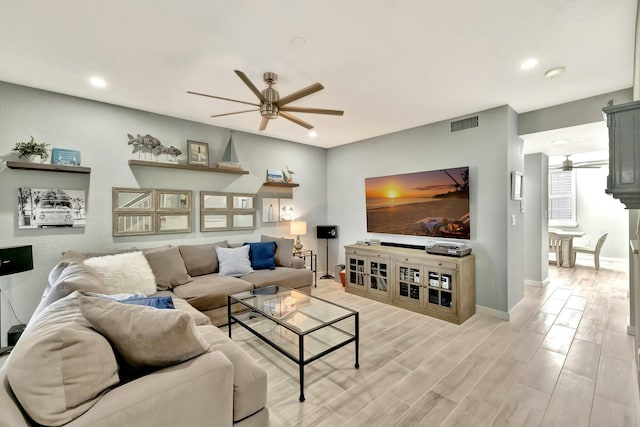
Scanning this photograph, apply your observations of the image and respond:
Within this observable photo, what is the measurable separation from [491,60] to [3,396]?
11.8ft

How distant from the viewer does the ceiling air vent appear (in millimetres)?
3779

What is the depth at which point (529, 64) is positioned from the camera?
Answer: 8.37ft

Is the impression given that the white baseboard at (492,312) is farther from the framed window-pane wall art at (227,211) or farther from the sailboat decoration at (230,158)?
the sailboat decoration at (230,158)

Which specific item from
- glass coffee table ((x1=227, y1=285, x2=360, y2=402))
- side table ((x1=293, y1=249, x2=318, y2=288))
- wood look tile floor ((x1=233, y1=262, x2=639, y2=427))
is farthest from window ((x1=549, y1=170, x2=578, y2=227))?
glass coffee table ((x1=227, y1=285, x2=360, y2=402))

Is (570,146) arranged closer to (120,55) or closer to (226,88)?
(226,88)

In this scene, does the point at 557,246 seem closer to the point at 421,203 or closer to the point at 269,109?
the point at 421,203

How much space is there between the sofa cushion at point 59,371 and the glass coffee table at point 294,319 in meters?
1.27

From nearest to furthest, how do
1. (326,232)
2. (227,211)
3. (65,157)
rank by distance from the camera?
(65,157)
(227,211)
(326,232)

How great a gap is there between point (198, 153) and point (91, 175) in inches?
50.1

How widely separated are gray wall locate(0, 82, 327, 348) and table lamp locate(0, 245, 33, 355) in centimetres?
60

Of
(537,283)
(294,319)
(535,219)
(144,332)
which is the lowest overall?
(537,283)

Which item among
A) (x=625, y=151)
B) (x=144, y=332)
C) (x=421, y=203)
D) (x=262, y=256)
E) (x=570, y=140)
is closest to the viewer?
(x=625, y=151)

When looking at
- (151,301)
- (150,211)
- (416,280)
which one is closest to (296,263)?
(416,280)

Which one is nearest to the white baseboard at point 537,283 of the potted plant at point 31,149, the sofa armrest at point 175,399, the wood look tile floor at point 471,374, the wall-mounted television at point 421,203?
the wood look tile floor at point 471,374
